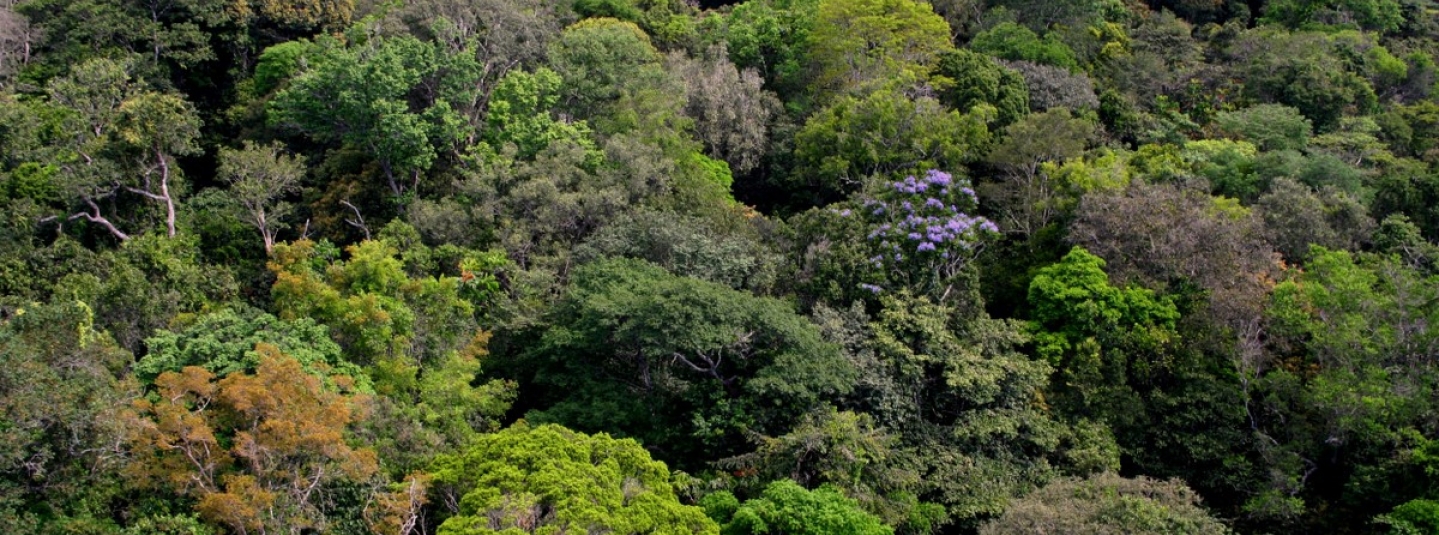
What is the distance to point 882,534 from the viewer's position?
75.2 feet

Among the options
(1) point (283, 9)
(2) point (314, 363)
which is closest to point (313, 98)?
(1) point (283, 9)

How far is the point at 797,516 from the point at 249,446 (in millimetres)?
9592

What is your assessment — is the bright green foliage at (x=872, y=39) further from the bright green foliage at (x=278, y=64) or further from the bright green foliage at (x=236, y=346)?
the bright green foliage at (x=236, y=346)

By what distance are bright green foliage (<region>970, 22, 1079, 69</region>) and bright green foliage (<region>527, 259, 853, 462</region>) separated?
822 inches

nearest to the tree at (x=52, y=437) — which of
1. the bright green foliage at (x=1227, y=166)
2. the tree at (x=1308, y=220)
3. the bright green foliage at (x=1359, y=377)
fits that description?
the bright green foliage at (x=1359, y=377)

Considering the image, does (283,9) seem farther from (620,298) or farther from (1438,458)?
(1438,458)

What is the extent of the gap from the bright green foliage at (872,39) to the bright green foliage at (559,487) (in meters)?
21.0

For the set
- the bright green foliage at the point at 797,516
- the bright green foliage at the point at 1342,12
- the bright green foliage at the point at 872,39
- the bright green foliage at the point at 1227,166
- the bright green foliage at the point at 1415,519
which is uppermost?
the bright green foliage at the point at 872,39

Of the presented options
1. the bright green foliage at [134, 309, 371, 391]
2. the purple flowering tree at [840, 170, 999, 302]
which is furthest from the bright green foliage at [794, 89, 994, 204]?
the bright green foliage at [134, 309, 371, 391]

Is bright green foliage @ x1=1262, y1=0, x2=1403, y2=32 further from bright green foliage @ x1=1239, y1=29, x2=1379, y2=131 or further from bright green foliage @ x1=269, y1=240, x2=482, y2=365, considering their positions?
bright green foliage @ x1=269, y1=240, x2=482, y2=365

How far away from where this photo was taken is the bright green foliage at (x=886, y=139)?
3550 centimetres

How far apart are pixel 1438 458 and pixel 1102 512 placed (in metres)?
7.78

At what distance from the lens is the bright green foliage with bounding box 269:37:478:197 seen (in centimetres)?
3192

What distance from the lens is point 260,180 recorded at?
31.3 metres
